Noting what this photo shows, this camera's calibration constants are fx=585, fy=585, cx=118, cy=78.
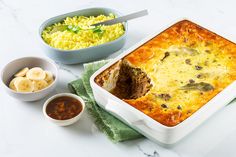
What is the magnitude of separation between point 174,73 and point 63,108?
0.50 metres

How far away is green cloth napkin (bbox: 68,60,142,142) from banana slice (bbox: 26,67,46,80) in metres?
0.14

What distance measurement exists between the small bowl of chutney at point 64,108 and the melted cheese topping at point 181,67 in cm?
27

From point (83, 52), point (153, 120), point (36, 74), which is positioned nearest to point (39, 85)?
point (36, 74)

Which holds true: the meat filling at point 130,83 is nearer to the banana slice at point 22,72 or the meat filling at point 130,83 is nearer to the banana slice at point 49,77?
the banana slice at point 49,77

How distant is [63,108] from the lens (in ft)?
8.23

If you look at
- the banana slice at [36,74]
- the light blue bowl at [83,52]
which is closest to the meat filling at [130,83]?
the light blue bowl at [83,52]

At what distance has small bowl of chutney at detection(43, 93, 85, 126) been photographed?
246cm

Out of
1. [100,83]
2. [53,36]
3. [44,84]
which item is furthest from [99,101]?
[53,36]

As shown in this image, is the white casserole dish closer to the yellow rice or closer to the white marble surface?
the white marble surface

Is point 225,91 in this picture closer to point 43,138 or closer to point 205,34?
point 205,34

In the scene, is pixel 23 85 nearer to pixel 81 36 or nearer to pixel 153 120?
pixel 81 36

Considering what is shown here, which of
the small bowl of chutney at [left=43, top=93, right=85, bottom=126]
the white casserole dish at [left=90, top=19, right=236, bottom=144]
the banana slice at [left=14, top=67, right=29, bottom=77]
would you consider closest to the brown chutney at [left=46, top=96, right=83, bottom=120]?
the small bowl of chutney at [left=43, top=93, right=85, bottom=126]

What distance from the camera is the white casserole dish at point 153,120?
2.27 metres

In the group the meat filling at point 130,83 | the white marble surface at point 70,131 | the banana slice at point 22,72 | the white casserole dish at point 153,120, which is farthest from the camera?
the banana slice at point 22,72
